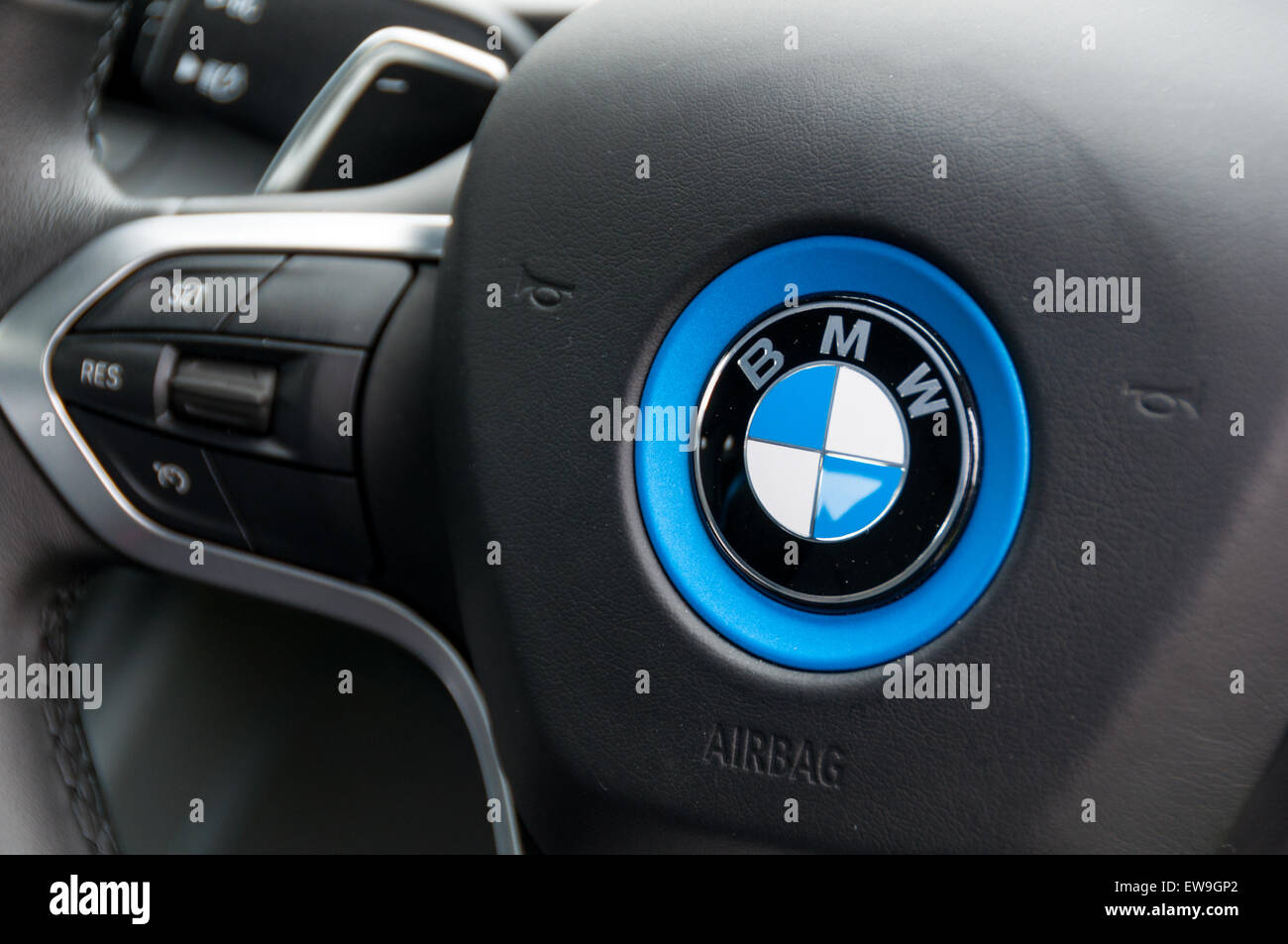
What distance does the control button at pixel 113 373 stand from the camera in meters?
1.07

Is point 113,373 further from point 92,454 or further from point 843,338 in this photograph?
point 843,338

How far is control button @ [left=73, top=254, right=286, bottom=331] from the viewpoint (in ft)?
3.44

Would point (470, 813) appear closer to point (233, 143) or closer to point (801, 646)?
point (801, 646)

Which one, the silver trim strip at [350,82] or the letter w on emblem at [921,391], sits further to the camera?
the silver trim strip at [350,82]

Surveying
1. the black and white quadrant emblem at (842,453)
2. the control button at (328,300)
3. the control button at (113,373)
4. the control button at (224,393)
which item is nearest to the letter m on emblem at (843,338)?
the black and white quadrant emblem at (842,453)

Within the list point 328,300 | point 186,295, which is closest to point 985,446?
point 328,300

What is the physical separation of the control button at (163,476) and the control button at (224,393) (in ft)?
0.13

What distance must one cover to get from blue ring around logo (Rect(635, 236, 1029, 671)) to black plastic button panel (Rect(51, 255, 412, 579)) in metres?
0.31

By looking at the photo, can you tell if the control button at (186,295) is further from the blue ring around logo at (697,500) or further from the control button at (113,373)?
the blue ring around logo at (697,500)

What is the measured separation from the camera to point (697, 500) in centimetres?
84

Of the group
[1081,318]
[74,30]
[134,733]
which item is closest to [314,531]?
[134,733]

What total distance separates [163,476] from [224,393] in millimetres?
118

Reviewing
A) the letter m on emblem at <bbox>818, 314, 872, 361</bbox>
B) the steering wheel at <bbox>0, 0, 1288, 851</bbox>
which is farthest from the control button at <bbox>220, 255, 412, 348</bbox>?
the letter m on emblem at <bbox>818, 314, 872, 361</bbox>

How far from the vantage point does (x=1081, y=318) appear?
0.75 metres
